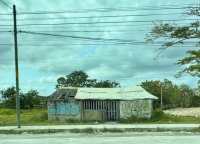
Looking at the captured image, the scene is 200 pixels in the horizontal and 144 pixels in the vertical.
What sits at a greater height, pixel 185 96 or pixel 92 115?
pixel 185 96

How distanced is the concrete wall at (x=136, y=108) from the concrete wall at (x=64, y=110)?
→ 13.6ft

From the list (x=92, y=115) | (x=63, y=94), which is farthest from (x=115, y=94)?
(x=63, y=94)

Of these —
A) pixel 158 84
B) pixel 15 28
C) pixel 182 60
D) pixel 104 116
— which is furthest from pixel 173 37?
pixel 158 84

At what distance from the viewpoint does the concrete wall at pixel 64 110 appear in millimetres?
31625

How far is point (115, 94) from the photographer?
1324 inches

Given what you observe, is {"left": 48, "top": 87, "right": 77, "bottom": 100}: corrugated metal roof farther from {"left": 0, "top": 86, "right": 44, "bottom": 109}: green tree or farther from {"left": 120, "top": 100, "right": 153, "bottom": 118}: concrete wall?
{"left": 0, "top": 86, "right": 44, "bottom": 109}: green tree

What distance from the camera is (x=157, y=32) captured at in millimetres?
16125

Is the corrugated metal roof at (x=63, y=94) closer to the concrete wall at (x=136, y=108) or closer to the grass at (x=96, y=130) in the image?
the concrete wall at (x=136, y=108)

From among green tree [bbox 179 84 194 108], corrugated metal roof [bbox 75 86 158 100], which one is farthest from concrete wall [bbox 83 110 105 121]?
green tree [bbox 179 84 194 108]

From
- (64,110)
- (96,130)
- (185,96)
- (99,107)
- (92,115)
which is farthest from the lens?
(185,96)

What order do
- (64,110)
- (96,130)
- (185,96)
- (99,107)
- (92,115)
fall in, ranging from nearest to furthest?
(96,130) < (92,115) < (64,110) < (99,107) < (185,96)

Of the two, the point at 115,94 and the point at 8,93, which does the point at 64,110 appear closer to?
the point at 115,94

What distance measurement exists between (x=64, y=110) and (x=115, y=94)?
530 cm

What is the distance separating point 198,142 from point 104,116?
17649 millimetres
